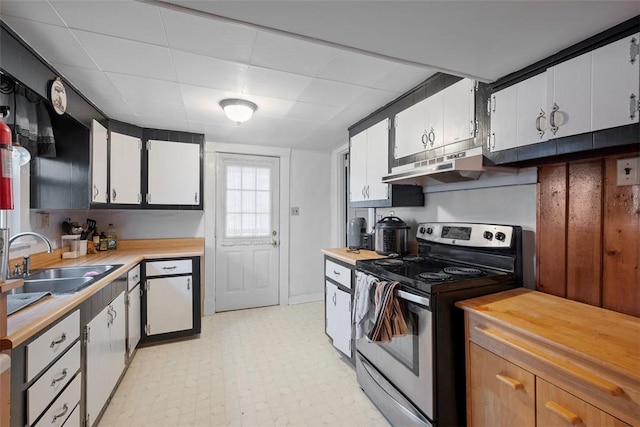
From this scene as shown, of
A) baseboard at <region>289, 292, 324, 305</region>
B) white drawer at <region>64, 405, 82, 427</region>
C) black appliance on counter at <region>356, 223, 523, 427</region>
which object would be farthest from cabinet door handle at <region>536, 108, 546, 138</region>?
baseboard at <region>289, 292, 324, 305</region>

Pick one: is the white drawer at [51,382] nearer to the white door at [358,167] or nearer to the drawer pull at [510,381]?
the drawer pull at [510,381]

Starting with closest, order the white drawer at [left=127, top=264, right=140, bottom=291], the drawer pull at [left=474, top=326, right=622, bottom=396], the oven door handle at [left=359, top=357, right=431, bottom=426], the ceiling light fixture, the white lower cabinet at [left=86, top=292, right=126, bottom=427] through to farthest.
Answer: the drawer pull at [left=474, top=326, right=622, bottom=396]
the oven door handle at [left=359, top=357, right=431, bottom=426]
the white lower cabinet at [left=86, top=292, right=126, bottom=427]
the ceiling light fixture
the white drawer at [left=127, top=264, right=140, bottom=291]

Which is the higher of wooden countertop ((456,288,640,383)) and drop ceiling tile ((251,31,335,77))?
drop ceiling tile ((251,31,335,77))

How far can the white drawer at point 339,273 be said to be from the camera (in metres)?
2.29

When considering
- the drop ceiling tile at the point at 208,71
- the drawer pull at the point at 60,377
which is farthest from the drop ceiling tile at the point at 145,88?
the drawer pull at the point at 60,377

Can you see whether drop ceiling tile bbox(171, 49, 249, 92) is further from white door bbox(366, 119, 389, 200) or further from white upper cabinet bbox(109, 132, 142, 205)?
white upper cabinet bbox(109, 132, 142, 205)

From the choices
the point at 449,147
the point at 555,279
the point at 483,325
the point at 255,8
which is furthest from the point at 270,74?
the point at 555,279

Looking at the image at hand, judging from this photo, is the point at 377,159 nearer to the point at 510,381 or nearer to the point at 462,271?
the point at 462,271

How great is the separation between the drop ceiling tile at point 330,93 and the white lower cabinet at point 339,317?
5.01ft

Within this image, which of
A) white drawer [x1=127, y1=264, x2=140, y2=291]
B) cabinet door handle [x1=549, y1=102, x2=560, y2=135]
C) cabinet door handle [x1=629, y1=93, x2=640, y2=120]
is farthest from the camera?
white drawer [x1=127, y1=264, x2=140, y2=291]

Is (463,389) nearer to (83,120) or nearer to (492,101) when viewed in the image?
(492,101)

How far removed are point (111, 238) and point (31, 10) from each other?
7.81 feet

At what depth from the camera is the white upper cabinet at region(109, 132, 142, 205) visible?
271cm

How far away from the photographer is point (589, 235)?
136cm
